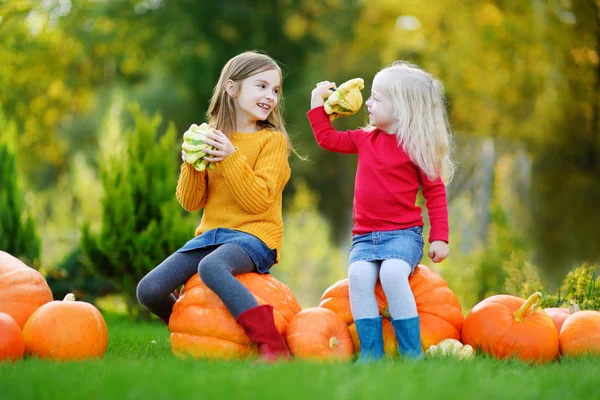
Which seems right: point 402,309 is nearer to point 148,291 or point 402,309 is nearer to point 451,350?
point 451,350

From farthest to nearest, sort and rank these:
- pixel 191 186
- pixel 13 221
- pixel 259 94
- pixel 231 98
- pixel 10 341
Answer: pixel 13 221
pixel 231 98
pixel 259 94
pixel 191 186
pixel 10 341

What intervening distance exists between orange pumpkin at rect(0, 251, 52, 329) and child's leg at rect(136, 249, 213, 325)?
69 centimetres

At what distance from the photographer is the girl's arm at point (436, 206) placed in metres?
4.07

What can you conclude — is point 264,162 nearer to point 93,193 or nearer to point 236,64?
point 236,64

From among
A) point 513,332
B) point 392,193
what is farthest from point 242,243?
point 513,332

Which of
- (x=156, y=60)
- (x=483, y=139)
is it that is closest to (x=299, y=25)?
(x=156, y=60)

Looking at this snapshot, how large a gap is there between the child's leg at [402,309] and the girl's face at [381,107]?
90cm

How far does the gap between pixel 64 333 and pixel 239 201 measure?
119 centimetres

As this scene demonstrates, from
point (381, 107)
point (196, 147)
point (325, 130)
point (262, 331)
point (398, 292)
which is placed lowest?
point (262, 331)

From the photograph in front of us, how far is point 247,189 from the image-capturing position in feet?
13.3

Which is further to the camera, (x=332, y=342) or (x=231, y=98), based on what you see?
(x=231, y=98)

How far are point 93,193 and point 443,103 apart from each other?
8875 mm

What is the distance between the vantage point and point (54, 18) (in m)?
20.1

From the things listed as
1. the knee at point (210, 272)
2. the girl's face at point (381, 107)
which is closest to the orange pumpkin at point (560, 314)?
the girl's face at point (381, 107)
